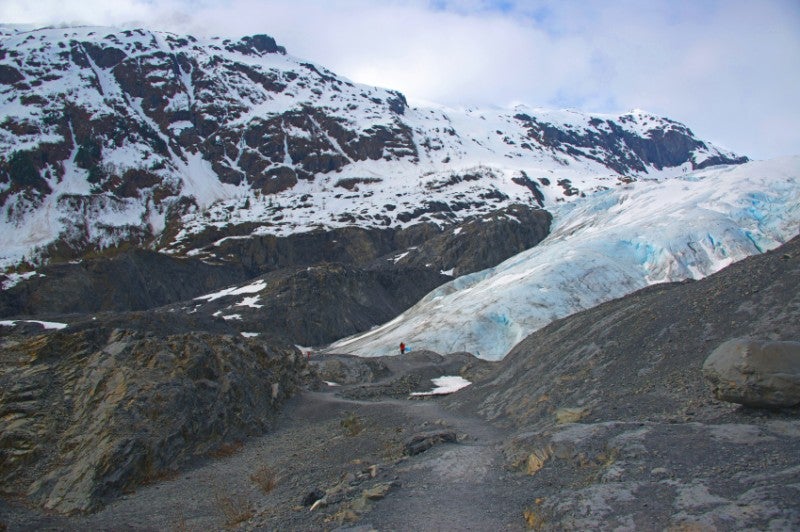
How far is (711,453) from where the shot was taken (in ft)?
30.2

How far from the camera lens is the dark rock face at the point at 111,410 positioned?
576 inches

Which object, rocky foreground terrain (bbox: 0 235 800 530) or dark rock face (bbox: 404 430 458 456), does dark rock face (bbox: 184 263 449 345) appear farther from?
dark rock face (bbox: 404 430 458 456)

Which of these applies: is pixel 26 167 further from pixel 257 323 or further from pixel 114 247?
pixel 257 323

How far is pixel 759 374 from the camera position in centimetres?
1015

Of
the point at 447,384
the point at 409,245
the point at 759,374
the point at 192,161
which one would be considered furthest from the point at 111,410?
the point at 192,161

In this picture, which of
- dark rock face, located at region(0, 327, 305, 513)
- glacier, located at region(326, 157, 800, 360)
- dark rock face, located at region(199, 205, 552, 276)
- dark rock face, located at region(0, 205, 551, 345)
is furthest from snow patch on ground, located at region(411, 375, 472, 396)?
dark rock face, located at region(199, 205, 552, 276)

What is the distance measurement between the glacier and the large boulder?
37103 mm

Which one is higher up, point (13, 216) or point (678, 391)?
point (13, 216)

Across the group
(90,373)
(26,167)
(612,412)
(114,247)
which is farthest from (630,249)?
(26,167)

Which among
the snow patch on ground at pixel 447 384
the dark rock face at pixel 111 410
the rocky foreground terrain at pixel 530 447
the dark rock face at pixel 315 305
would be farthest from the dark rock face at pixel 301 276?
the rocky foreground terrain at pixel 530 447

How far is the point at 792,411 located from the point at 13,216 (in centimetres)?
13585

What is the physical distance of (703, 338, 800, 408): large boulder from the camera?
997 centimetres

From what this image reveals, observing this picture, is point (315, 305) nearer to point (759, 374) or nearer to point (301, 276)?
point (301, 276)

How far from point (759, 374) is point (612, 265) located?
161 ft
